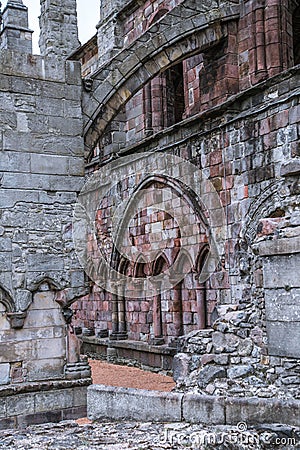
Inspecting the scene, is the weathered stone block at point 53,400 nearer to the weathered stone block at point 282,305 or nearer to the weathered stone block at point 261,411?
the weathered stone block at point 282,305

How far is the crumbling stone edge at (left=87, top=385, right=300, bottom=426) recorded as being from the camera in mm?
4672

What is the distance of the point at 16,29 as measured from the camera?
905cm

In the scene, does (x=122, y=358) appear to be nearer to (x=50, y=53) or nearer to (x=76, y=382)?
(x=76, y=382)

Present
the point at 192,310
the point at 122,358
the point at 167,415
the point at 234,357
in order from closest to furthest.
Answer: the point at 167,415
the point at 234,357
the point at 192,310
the point at 122,358

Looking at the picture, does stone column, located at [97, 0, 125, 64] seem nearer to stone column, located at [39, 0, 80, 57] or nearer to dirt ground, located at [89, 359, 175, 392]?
stone column, located at [39, 0, 80, 57]

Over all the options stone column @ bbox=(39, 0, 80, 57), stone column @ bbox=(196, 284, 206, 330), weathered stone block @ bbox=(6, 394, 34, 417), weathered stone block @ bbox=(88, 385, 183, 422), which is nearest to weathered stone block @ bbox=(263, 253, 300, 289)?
weathered stone block @ bbox=(88, 385, 183, 422)

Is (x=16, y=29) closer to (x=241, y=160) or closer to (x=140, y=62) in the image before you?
(x=140, y=62)

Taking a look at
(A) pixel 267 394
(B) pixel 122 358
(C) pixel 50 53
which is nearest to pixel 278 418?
(A) pixel 267 394

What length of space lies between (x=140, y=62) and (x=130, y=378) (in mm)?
5921

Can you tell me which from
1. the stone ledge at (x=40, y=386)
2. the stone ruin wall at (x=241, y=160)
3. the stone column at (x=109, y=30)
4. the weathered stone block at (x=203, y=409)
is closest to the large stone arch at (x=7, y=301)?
the stone ledge at (x=40, y=386)

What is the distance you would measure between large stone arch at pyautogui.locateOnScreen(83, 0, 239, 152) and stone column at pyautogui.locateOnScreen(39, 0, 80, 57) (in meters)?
5.59

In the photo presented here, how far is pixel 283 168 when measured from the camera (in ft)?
18.3

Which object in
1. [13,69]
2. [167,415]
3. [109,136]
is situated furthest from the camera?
[109,136]

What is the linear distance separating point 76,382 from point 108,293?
7313 millimetres
